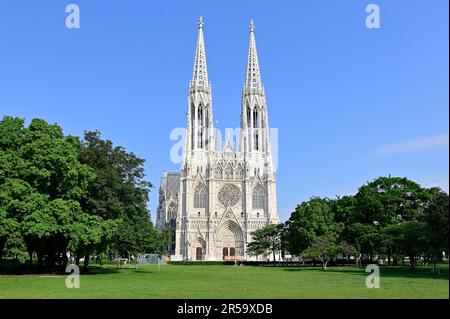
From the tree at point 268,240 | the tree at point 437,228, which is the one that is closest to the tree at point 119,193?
the tree at point 437,228

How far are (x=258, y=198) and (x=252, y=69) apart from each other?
28.1 meters

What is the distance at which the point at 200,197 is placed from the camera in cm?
9675

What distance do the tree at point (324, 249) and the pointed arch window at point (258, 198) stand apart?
47.6 meters

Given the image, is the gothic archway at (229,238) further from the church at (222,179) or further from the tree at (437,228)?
the tree at (437,228)

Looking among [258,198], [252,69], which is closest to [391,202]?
[258,198]

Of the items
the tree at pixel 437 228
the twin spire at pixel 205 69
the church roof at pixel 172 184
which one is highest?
the twin spire at pixel 205 69

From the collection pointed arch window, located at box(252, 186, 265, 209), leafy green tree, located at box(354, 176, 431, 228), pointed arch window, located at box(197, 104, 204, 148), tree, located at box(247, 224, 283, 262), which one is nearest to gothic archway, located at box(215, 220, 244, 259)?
pointed arch window, located at box(252, 186, 265, 209)

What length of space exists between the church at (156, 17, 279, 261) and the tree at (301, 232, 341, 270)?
42.3 meters

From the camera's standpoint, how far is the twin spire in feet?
330

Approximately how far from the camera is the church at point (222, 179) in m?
93.4

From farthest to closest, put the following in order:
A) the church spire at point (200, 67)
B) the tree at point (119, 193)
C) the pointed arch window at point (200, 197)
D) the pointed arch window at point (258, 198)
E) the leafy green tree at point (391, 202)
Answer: the church spire at point (200, 67)
the pointed arch window at point (258, 198)
the pointed arch window at point (200, 197)
the leafy green tree at point (391, 202)
the tree at point (119, 193)

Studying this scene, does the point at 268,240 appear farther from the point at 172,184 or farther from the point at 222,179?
the point at 172,184

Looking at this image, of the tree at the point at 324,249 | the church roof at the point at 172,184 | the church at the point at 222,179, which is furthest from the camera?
the church roof at the point at 172,184
